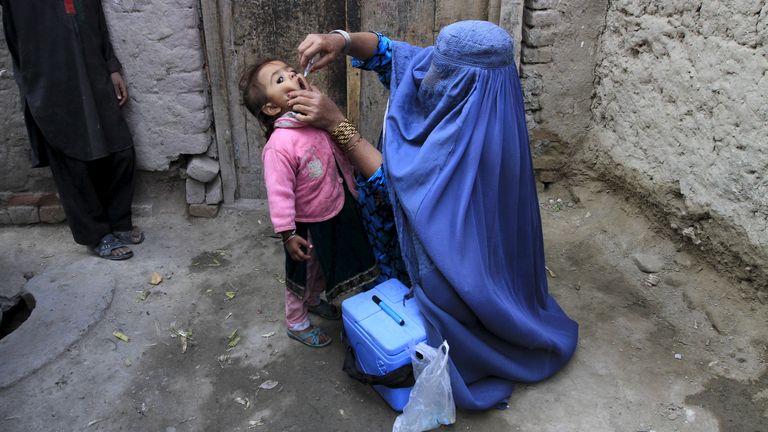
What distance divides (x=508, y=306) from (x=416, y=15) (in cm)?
217

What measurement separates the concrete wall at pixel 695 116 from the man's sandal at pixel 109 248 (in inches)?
127

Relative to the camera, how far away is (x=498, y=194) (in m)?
2.42

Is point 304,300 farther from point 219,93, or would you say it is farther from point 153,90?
point 153,90

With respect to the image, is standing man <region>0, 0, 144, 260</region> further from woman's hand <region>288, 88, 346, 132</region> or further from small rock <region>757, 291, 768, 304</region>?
small rock <region>757, 291, 768, 304</region>

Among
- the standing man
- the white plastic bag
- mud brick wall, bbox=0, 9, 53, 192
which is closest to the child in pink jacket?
the white plastic bag

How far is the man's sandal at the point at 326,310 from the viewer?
3.20 metres

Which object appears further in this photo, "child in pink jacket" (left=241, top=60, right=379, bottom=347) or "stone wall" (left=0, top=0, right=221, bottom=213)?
"stone wall" (left=0, top=0, right=221, bottom=213)

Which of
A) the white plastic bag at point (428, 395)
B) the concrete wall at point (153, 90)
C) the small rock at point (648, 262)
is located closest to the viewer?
the white plastic bag at point (428, 395)

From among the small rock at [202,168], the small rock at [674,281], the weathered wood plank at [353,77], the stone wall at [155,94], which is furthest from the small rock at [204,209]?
the small rock at [674,281]

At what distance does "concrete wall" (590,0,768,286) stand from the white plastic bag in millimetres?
1818

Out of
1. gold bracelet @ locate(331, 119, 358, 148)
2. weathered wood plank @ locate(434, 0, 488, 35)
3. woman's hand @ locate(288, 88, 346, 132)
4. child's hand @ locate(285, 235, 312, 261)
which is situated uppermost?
weathered wood plank @ locate(434, 0, 488, 35)

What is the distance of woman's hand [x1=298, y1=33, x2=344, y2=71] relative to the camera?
256 centimetres

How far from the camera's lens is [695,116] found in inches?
128

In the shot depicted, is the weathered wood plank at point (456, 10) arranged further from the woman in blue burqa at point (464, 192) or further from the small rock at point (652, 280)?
the small rock at point (652, 280)
